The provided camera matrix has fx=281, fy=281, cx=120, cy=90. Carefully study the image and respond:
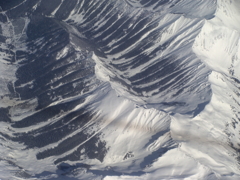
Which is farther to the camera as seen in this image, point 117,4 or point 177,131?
point 117,4

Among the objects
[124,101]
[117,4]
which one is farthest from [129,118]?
[117,4]

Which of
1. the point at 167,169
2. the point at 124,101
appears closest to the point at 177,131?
the point at 167,169

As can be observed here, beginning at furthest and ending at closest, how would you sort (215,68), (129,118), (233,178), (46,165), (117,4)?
(117,4)
(215,68)
(129,118)
(46,165)
(233,178)

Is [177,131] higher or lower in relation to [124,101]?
lower

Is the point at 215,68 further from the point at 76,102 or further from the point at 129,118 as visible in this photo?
the point at 76,102

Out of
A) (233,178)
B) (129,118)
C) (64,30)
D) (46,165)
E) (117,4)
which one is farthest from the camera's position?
(117,4)

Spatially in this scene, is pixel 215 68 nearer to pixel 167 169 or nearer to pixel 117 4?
pixel 167 169

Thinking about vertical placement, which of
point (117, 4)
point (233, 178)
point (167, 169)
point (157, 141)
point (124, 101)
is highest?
point (117, 4)
